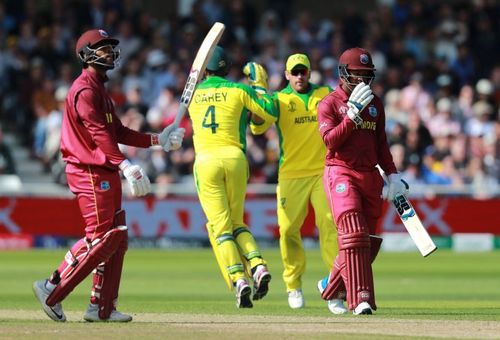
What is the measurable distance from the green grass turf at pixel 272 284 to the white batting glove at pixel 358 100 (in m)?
1.57

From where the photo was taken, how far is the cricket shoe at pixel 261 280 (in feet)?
36.8

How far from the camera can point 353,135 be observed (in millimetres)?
10344

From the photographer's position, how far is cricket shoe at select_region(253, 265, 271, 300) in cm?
1122

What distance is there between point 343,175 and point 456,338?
2.07m

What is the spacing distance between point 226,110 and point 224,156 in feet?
1.34

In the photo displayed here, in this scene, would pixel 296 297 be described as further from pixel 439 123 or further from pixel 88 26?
pixel 88 26

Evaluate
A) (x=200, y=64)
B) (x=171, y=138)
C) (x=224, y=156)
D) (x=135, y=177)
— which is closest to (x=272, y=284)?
(x=224, y=156)

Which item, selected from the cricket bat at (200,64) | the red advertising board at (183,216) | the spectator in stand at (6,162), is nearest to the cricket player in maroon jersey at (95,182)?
the cricket bat at (200,64)

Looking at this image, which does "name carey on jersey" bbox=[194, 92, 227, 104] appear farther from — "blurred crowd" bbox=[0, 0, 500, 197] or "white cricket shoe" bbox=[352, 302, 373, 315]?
"blurred crowd" bbox=[0, 0, 500, 197]

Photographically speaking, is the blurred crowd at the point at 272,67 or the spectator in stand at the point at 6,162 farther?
the blurred crowd at the point at 272,67

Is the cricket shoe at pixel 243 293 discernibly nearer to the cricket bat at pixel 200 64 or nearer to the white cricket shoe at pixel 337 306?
the white cricket shoe at pixel 337 306

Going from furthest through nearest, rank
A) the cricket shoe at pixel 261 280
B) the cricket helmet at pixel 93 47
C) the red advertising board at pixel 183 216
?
the red advertising board at pixel 183 216 < the cricket shoe at pixel 261 280 < the cricket helmet at pixel 93 47

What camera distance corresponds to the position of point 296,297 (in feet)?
38.5

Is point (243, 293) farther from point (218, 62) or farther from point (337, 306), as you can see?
point (218, 62)
